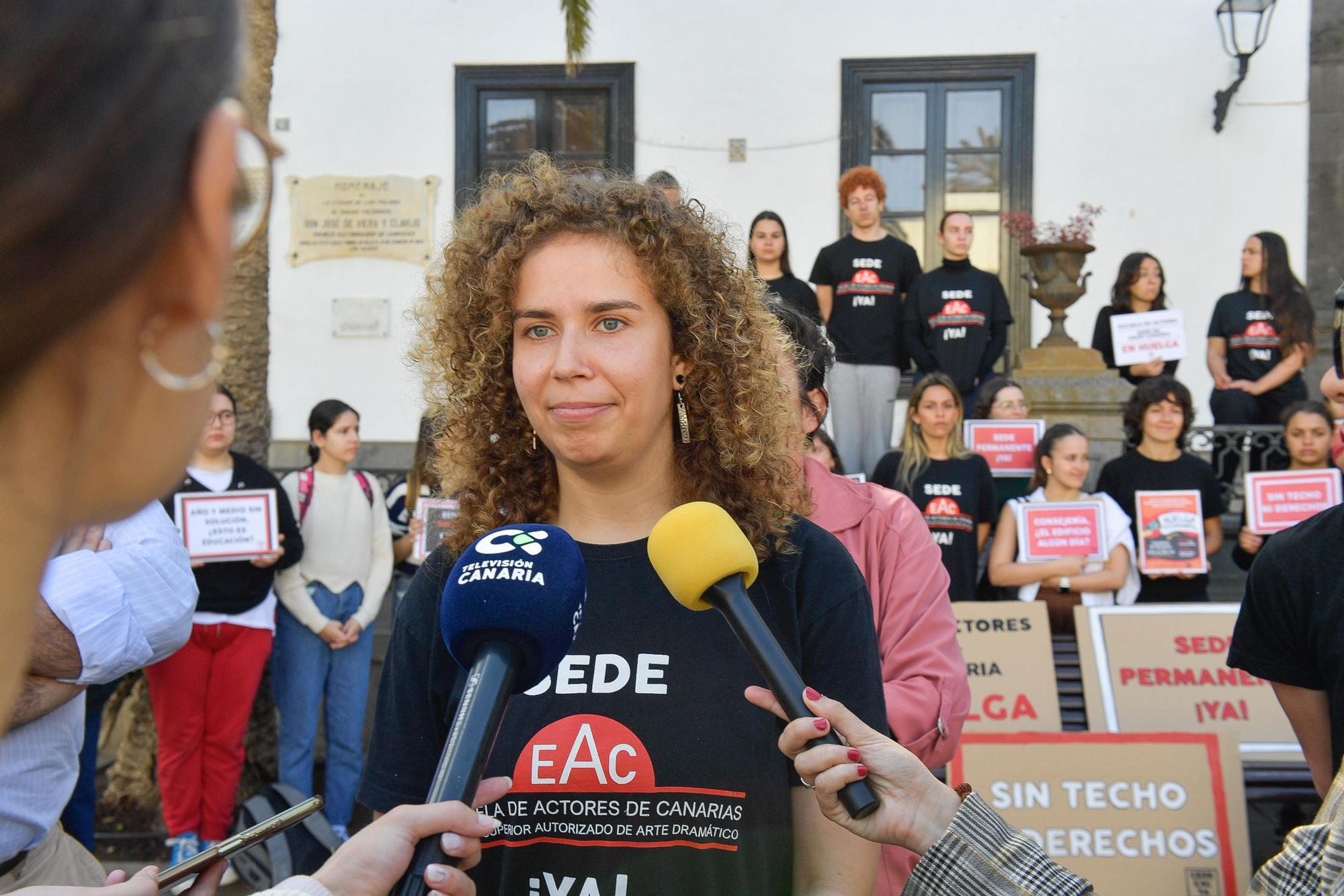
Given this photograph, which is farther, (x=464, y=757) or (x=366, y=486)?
(x=366, y=486)

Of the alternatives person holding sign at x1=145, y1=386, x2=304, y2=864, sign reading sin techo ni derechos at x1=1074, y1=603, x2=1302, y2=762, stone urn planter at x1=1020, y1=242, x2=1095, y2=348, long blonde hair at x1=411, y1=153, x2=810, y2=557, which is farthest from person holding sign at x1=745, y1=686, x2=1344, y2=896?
stone urn planter at x1=1020, y1=242, x2=1095, y2=348

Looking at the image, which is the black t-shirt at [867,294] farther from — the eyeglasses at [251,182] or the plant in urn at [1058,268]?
the eyeglasses at [251,182]

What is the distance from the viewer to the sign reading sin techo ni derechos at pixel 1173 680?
215 inches

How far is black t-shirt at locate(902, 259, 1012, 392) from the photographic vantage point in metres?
8.36

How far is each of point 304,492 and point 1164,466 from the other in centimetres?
472

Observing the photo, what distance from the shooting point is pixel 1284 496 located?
6898 millimetres

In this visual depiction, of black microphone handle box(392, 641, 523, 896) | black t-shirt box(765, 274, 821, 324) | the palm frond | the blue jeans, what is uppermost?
the palm frond

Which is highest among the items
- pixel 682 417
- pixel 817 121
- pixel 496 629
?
pixel 817 121

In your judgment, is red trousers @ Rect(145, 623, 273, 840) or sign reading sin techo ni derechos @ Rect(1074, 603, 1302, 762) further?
red trousers @ Rect(145, 623, 273, 840)

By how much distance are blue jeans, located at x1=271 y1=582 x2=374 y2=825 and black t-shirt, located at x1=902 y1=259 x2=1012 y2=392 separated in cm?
404

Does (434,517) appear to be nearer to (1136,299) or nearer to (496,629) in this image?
(496,629)

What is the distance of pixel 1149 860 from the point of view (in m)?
4.53

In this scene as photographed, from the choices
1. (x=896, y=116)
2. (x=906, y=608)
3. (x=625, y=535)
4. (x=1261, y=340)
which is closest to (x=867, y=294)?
(x=1261, y=340)

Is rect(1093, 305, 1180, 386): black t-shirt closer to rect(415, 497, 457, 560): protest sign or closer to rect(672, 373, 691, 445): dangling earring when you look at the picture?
rect(415, 497, 457, 560): protest sign
